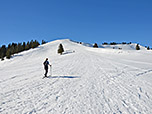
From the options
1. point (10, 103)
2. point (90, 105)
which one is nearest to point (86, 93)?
point (90, 105)

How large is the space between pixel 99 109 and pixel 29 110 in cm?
338

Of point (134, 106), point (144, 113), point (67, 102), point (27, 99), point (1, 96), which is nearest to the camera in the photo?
point (144, 113)

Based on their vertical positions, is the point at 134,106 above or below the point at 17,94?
below

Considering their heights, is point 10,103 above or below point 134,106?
above

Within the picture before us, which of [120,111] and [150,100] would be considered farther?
[150,100]

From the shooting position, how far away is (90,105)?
18.7 feet

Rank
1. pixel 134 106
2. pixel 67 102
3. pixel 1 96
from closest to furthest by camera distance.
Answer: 1. pixel 134 106
2. pixel 67 102
3. pixel 1 96

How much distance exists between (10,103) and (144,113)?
6787mm

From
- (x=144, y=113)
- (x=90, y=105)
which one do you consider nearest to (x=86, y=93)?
(x=90, y=105)

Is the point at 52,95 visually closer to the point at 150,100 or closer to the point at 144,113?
the point at 144,113

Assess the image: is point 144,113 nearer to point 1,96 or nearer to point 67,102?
point 67,102

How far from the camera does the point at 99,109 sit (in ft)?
17.5

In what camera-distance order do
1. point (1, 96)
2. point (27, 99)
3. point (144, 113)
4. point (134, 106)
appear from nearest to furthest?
1. point (144, 113)
2. point (134, 106)
3. point (27, 99)
4. point (1, 96)

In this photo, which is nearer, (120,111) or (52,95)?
(120,111)
